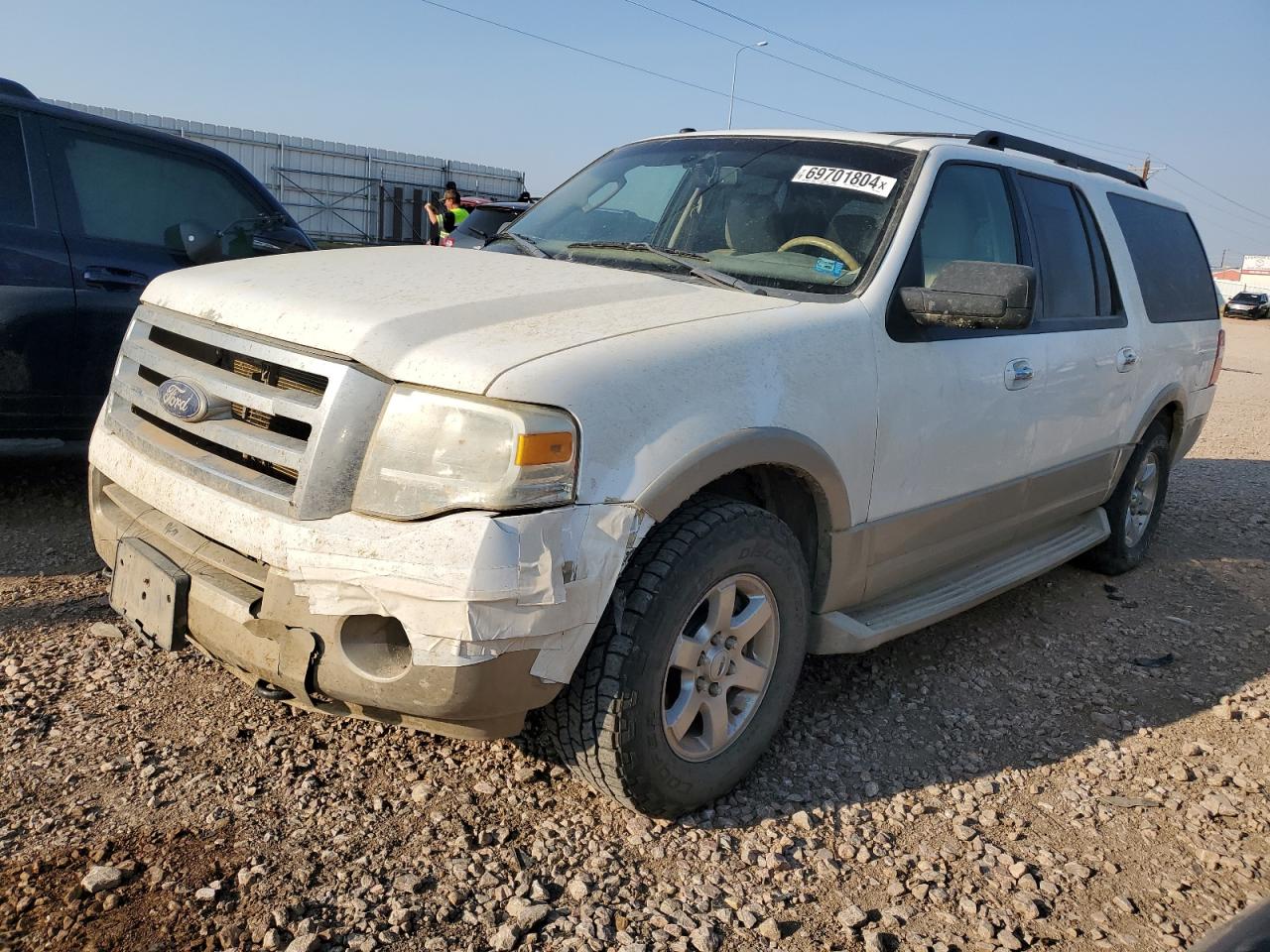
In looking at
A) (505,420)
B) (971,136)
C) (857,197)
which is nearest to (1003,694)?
(857,197)

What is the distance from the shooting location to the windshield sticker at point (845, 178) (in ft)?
10.9

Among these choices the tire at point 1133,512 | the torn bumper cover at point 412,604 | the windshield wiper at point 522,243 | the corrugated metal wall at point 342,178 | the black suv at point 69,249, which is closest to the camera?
the torn bumper cover at point 412,604

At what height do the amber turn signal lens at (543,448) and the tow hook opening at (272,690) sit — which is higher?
the amber turn signal lens at (543,448)

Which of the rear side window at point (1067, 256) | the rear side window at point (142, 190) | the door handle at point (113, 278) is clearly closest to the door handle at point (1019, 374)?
the rear side window at point (1067, 256)

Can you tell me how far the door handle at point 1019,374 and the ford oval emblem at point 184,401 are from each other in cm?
260

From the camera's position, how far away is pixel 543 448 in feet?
6.98

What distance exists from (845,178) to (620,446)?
64.6 inches

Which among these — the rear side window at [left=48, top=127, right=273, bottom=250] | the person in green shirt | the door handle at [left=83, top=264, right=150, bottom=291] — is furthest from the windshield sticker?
the person in green shirt

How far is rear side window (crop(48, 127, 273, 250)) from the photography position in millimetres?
4496

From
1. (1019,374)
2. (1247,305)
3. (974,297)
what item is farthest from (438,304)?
(1247,305)

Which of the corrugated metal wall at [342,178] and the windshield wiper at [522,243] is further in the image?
the corrugated metal wall at [342,178]

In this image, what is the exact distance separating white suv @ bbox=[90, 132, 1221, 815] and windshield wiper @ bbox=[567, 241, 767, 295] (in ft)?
0.05

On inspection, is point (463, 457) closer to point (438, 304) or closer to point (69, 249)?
point (438, 304)

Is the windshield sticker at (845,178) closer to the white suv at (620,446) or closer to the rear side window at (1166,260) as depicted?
the white suv at (620,446)
